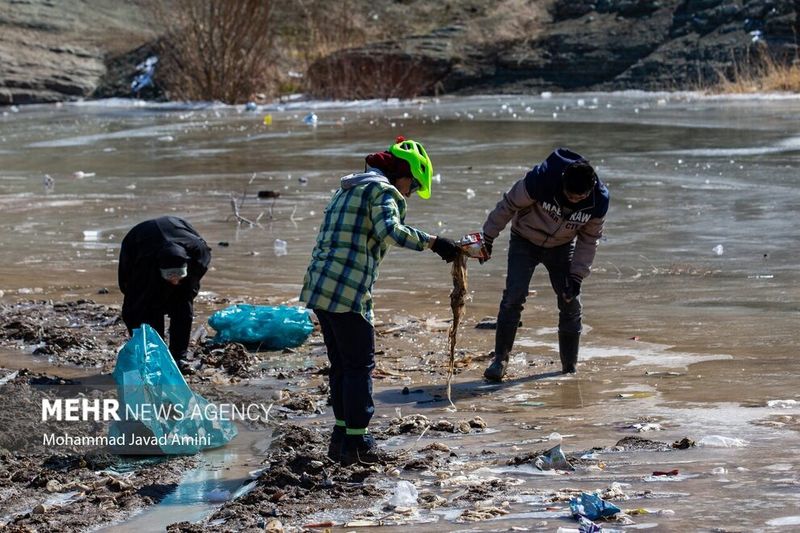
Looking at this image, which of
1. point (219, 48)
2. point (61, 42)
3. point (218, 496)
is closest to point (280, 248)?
point (218, 496)

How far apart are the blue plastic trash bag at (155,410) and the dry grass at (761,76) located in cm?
2450

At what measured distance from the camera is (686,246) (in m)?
11.6

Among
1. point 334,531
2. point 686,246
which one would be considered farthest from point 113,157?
point 334,531

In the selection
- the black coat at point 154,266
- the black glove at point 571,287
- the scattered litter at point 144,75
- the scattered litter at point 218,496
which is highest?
the scattered litter at point 144,75

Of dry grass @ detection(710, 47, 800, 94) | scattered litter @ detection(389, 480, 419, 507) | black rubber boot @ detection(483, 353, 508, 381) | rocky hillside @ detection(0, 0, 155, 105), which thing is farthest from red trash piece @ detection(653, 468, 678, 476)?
rocky hillside @ detection(0, 0, 155, 105)

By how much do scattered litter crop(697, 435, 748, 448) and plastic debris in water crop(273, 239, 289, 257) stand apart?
21.5 ft

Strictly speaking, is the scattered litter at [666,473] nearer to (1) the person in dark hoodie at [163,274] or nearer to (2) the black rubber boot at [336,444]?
(2) the black rubber boot at [336,444]

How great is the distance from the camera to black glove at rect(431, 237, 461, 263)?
575 centimetres

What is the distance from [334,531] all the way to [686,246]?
740 centimetres

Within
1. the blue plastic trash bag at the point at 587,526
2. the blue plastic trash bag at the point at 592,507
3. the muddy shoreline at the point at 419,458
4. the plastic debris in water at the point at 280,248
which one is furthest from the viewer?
the plastic debris in water at the point at 280,248

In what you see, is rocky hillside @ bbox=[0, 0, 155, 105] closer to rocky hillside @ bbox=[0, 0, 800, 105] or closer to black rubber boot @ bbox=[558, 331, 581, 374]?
rocky hillside @ bbox=[0, 0, 800, 105]

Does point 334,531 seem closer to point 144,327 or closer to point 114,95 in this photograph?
point 144,327

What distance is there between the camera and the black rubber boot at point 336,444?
5711mm

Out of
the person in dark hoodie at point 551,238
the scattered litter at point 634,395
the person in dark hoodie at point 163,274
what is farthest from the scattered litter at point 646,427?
the person in dark hoodie at point 163,274
